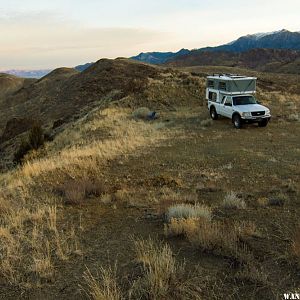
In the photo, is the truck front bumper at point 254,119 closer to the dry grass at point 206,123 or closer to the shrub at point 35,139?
the dry grass at point 206,123

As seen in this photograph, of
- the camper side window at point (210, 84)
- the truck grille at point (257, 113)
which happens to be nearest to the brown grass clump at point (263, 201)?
the truck grille at point (257, 113)

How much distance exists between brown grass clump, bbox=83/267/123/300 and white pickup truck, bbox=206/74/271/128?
17.1 metres

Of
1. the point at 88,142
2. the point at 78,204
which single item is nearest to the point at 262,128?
the point at 88,142

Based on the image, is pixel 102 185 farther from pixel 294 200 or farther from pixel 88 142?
pixel 88 142

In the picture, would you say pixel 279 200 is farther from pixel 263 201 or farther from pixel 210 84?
pixel 210 84

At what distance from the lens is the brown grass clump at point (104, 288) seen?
4559mm

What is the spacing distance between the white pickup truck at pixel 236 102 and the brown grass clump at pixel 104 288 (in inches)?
673

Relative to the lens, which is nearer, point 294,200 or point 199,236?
point 199,236

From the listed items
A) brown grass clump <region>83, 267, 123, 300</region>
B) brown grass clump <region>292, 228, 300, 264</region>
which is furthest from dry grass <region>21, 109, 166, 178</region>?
brown grass clump <region>292, 228, 300, 264</region>

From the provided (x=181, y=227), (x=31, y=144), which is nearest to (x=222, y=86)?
(x=31, y=144)

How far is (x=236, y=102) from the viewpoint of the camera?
22578mm

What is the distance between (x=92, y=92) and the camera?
52.4 meters

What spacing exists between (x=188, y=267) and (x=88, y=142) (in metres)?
14.3

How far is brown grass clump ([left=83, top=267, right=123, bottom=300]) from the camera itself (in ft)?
15.0
